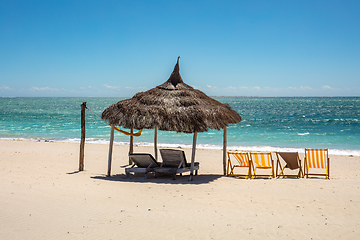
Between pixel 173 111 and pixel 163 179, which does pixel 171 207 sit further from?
pixel 173 111

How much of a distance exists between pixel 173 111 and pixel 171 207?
2809mm

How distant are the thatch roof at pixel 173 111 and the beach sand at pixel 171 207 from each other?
54.7 inches

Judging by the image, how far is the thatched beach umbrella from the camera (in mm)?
7801

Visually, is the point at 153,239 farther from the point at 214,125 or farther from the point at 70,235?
the point at 214,125

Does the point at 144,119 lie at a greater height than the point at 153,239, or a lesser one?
greater

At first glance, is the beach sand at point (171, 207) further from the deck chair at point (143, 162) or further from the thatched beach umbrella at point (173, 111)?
the thatched beach umbrella at point (173, 111)

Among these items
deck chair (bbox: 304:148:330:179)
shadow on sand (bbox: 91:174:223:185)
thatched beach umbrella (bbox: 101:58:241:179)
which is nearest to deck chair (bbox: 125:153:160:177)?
shadow on sand (bbox: 91:174:223:185)

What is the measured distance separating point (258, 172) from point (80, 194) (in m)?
5.53

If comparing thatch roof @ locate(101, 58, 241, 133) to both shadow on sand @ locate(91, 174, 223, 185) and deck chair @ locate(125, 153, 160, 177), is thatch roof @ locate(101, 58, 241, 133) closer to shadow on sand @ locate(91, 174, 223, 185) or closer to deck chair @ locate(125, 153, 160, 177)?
deck chair @ locate(125, 153, 160, 177)

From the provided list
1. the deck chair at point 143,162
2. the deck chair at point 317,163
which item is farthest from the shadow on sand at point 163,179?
the deck chair at point 317,163

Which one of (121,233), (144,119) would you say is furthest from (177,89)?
(121,233)

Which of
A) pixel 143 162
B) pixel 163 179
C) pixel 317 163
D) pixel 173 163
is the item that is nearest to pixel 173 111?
pixel 173 163

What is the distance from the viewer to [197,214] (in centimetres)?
540

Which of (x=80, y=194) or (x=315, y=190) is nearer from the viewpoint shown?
(x=80, y=194)
